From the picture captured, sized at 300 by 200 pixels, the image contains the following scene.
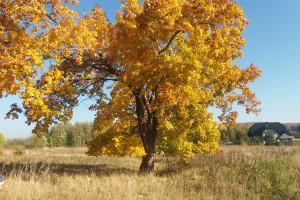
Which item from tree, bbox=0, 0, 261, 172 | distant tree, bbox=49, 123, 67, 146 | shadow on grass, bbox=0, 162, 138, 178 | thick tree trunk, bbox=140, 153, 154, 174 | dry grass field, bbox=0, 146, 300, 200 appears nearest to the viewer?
dry grass field, bbox=0, 146, 300, 200

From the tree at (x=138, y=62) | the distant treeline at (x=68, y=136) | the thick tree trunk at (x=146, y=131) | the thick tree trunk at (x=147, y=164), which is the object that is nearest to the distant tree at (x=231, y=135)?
the distant treeline at (x=68, y=136)

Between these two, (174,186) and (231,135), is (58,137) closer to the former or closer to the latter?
(231,135)

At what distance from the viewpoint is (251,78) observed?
11641 millimetres

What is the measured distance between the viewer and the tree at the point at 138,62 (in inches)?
314

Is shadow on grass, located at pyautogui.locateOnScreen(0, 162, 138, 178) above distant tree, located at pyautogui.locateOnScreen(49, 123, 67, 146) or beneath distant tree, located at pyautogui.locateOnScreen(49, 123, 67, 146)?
beneath

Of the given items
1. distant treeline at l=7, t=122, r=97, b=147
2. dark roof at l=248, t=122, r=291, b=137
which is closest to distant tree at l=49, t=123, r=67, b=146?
distant treeline at l=7, t=122, r=97, b=147

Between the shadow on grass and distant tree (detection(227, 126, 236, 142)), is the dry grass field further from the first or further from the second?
distant tree (detection(227, 126, 236, 142))

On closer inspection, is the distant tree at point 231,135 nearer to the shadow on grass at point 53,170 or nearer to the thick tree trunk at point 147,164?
the shadow on grass at point 53,170

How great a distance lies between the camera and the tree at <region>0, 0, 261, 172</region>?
7.97 m

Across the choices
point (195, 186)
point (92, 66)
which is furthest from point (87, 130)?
point (195, 186)

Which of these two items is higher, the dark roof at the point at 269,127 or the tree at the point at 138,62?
the tree at the point at 138,62

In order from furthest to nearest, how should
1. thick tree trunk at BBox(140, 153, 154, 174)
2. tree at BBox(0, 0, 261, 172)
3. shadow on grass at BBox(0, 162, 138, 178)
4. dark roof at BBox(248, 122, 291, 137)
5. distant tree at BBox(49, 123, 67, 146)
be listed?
dark roof at BBox(248, 122, 291, 137), distant tree at BBox(49, 123, 67, 146), thick tree trunk at BBox(140, 153, 154, 174), shadow on grass at BBox(0, 162, 138, 178), tree at BBox(0, 0, 261, 172)

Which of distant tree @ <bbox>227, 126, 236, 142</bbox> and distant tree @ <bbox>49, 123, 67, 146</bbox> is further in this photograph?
distant tree @ <bbox>227, 126, 236, 142</bbox>

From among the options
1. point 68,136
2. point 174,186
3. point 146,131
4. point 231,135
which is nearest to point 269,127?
point 231,135
